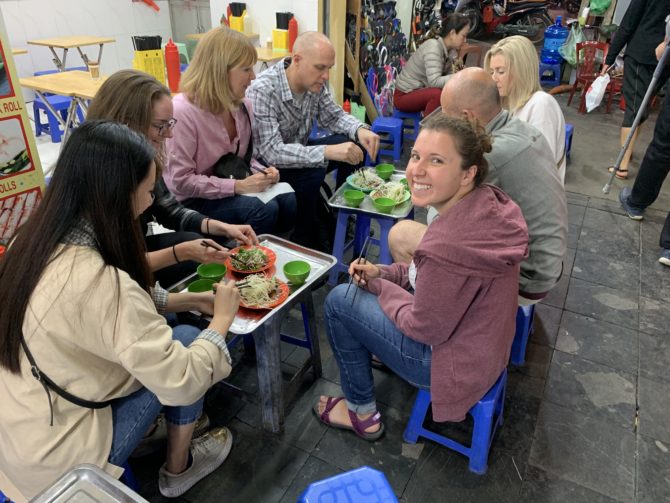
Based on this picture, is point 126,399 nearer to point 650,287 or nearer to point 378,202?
point 378,202

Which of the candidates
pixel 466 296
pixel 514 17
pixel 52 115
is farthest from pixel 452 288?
pixel 514 17

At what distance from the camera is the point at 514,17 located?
11.6 meters

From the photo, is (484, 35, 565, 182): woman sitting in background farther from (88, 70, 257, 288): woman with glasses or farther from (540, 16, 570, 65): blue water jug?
(540, 16, 570, 65): blue water jug

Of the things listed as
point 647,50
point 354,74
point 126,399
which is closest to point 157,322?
point 126,399

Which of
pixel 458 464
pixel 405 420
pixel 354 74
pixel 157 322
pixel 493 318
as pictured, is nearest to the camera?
pixel 157 322

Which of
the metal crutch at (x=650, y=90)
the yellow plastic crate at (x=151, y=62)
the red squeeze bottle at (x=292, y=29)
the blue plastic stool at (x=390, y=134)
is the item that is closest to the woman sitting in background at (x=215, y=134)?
the yellow plastic crate at (x=151, y=62)

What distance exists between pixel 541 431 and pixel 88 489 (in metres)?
1.84

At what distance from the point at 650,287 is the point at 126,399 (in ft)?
10.4

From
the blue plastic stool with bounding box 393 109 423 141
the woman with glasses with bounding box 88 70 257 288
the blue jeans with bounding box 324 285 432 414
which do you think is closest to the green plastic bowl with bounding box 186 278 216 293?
the woman with glasses with bounding box 88 70 257 288

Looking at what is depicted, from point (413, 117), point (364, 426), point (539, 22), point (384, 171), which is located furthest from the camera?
point (539, 22)

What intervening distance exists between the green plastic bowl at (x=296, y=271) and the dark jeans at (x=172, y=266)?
0.54 metres

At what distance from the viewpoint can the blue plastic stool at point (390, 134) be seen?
15.6 ft

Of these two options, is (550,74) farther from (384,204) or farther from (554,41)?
(384,204)

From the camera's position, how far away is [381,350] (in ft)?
5.90
